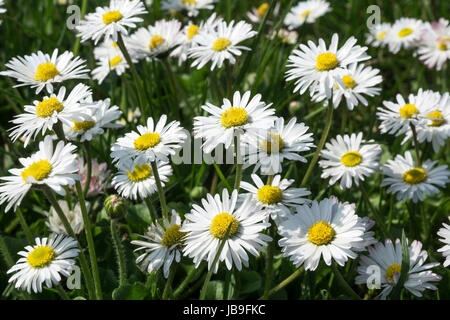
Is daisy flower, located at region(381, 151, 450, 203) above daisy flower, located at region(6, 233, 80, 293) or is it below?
above

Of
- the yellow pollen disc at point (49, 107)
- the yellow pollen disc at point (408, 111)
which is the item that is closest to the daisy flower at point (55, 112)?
the yellow pollen disc at point (49, 107)

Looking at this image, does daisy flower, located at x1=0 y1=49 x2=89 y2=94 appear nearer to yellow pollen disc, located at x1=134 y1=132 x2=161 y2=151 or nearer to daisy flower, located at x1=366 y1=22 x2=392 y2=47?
yellow pollen disc, located at x1=134 y1=132 x2=161 y2=151

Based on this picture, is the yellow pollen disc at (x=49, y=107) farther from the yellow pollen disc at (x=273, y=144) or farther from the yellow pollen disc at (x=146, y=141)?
the yellow pollen disc at (x=273, y=144)

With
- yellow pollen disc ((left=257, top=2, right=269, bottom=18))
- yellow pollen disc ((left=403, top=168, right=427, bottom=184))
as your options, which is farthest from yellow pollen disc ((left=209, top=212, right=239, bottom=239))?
yellow pollen disc ((left=257, top=2, right=269, bottom=18))

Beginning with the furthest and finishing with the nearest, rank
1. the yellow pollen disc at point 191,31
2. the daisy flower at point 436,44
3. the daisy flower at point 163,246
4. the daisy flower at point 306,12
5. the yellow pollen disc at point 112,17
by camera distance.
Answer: the daisy flower at point 306,12 → the daisy flower at point 436,44 → the yellow pollen disc at point 191,31 → the yellow pollen disc at point 112,17 → the daisy flower at point 163,246

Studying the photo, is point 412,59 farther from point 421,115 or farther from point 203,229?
point 203,229
